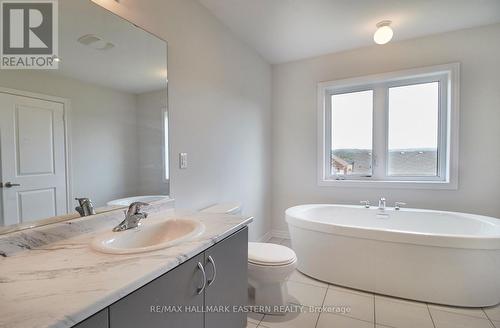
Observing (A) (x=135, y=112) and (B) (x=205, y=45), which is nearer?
(A) (x=135, y=112)

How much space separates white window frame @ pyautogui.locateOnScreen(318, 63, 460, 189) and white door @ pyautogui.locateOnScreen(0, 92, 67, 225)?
2.77 m

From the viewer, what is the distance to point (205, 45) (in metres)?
2.11

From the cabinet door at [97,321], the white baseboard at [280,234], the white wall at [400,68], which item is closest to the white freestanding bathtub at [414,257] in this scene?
the white wall at [400,68]

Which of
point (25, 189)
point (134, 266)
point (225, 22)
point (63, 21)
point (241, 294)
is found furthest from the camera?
point (225, 22)

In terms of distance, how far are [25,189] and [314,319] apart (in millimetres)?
1888

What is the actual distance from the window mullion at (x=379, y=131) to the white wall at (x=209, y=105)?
140 cm

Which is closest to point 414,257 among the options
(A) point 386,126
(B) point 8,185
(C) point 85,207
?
(A) point 386,126

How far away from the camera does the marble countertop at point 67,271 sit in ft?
1.94

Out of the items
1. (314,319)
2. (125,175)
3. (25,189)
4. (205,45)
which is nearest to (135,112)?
(125,175)

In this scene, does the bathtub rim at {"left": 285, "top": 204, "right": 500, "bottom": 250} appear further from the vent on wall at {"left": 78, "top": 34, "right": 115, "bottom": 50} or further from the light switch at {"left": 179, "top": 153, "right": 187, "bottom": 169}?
the vent on wall at {"left": 78, "top": 34, "right": 115, "bottom": 50}

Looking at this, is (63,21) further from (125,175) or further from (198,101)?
(198,101)

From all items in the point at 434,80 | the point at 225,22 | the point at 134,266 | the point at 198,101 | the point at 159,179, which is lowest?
the point at 134,266

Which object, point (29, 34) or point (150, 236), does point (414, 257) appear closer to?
point (150, 236)

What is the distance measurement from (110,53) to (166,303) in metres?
1.35
